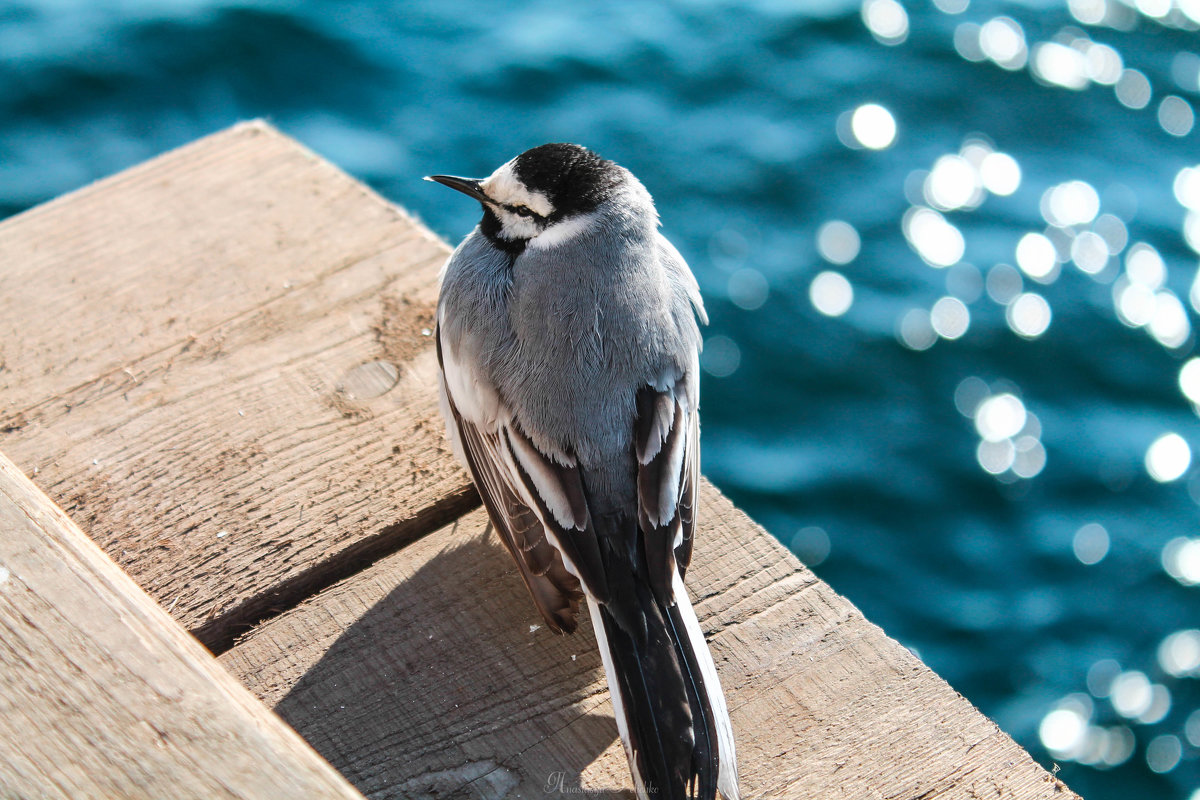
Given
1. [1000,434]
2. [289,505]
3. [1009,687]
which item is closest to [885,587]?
[1009,687]

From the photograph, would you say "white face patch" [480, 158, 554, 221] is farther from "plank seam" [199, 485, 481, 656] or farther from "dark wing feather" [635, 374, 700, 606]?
"plank seam" [199, 485, 481, 656]

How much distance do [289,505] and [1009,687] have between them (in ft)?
12.4

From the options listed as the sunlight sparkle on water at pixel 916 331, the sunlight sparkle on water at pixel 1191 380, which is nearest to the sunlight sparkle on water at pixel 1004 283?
the sunlight sparkle on water at pixel 916 331

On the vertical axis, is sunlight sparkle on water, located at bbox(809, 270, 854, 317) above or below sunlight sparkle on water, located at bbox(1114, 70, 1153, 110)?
below

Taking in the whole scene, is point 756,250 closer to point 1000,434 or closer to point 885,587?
point 1000,434

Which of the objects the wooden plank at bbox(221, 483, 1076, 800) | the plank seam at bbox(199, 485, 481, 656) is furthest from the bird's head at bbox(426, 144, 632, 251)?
the wooden plank at bbox(221, 483, 1076, 800)

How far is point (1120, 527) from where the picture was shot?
548cm

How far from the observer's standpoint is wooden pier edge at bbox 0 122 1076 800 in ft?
7.30

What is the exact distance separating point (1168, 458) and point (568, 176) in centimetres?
→ 431

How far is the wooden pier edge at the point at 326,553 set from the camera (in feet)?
7.30

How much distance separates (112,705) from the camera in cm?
178

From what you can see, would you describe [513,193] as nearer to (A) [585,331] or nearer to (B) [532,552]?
(A) [585,331]

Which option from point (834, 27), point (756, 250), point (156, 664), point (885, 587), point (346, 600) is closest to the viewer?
point (156, 664)

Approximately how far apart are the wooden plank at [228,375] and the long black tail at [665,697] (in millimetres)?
785
